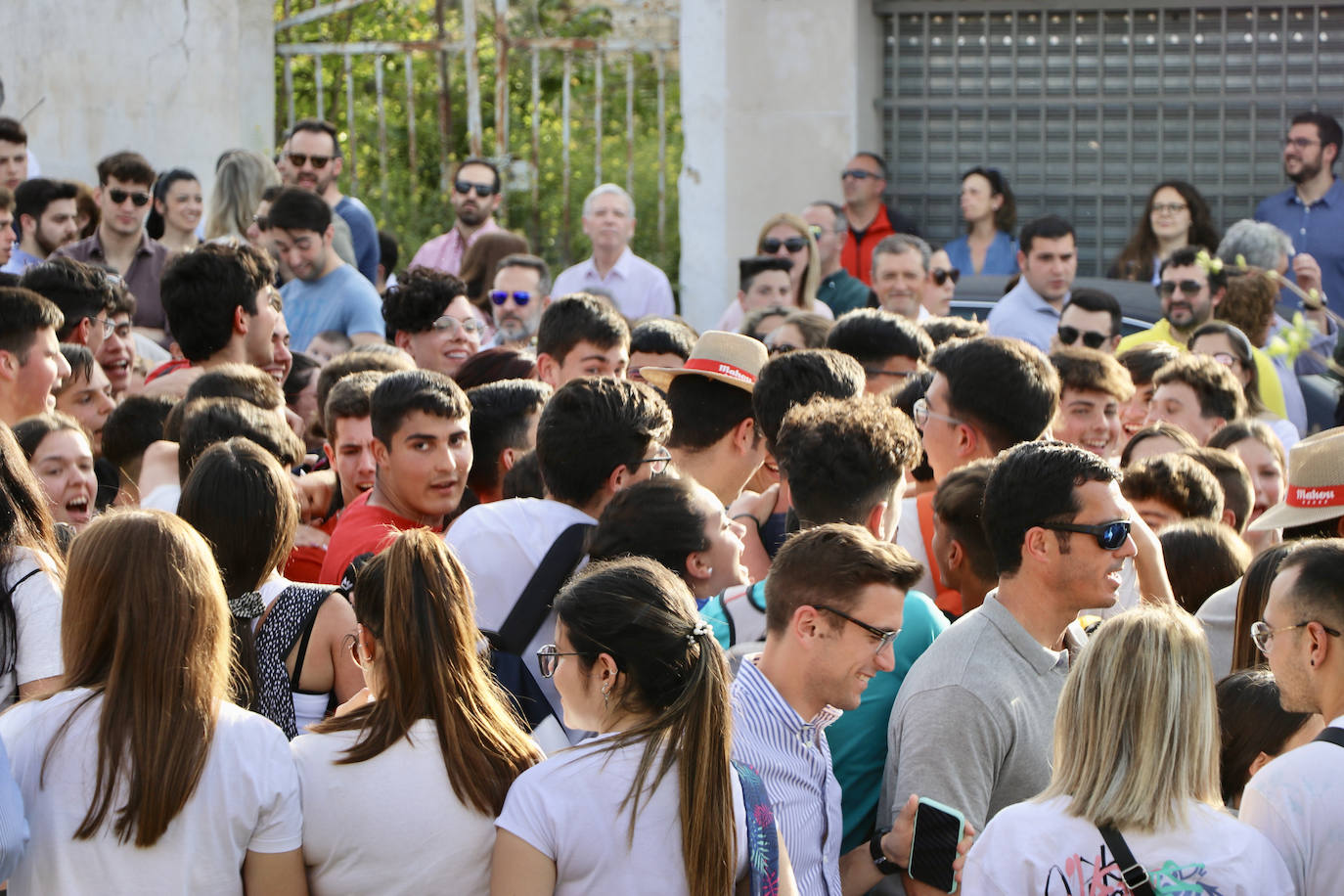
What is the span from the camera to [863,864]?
3.29m

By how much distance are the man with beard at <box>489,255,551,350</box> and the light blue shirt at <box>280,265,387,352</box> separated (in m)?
0.86

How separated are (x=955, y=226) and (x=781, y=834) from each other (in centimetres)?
921

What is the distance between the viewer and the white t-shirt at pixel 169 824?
111 inches

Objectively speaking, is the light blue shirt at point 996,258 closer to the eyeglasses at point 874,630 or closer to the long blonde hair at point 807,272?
the long blonde hair at point 807,272

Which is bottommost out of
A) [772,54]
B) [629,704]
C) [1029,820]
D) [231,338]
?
[1029,820]

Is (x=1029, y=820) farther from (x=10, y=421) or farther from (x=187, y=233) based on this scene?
(x=187, y=233)

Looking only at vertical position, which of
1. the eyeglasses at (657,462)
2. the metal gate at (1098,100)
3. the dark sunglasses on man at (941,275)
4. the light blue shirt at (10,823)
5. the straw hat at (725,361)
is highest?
the metal gate at (1098,100)

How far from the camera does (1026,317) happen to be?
8617mm

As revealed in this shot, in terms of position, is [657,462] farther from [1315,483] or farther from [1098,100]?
[1098,100]

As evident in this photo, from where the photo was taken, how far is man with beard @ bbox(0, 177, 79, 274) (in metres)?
8.13

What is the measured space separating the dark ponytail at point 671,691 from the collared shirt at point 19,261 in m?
5.85

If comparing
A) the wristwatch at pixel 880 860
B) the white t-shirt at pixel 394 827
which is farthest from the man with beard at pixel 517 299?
the white t-shirt at pixel 394 827

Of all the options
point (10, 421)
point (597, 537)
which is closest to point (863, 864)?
point (597, 537)

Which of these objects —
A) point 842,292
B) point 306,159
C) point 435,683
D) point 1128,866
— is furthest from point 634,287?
point 1128,866
